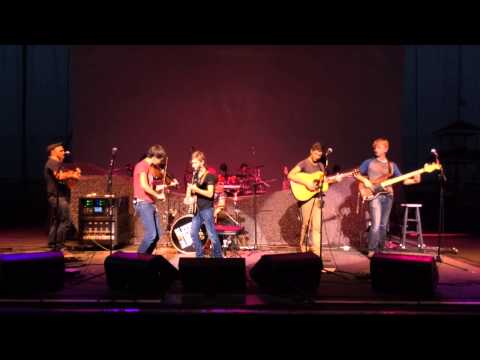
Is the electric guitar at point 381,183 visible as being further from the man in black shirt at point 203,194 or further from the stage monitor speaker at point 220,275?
the stage monitor speaker at point 220,275

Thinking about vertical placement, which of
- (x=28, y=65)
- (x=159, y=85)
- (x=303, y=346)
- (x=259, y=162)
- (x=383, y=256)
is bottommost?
(x=303, y=346)

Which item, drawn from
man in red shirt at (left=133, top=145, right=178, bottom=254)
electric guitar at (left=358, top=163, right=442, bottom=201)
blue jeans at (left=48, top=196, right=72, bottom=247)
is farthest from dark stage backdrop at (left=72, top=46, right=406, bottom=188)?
man in red shirt at (left=133, top=145, right=178, bottom=254)

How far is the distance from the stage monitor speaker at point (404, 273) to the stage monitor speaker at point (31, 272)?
4390mm

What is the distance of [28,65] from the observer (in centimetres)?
Result: 1998

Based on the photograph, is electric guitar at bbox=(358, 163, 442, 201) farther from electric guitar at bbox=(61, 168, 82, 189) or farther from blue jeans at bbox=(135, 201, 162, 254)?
electric guitar at bbox=(61, 168, 82, 189)

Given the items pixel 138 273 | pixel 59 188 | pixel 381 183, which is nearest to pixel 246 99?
pixel 59 188

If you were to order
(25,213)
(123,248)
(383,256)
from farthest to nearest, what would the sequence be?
(25,213)
(123,248)
(383,256)

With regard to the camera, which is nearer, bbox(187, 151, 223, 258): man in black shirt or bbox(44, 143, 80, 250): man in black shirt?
bbox(187, 151, 223, 258): man in black shirt

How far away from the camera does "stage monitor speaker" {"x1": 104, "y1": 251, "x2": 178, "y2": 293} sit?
679 centimetres

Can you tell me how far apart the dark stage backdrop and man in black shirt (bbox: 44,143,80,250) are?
212 inches

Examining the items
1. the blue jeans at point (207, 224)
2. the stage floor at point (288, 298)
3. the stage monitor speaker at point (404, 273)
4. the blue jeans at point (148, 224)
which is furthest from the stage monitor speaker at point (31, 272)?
the stage monitor speaker at point (404, 273)
